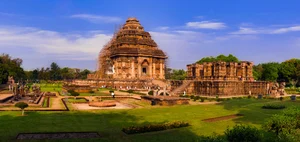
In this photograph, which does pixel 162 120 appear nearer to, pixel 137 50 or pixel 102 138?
pixel 102 138

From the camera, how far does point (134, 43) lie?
72562 mm

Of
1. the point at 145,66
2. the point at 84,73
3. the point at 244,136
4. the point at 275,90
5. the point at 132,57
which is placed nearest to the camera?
the point at 244,136

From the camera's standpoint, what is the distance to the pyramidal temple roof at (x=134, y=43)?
70419 mm

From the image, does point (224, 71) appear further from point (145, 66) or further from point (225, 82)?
point (145, 66)

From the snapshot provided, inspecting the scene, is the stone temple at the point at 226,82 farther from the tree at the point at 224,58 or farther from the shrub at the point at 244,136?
the shrub at the point at 244,136

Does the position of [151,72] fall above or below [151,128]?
above

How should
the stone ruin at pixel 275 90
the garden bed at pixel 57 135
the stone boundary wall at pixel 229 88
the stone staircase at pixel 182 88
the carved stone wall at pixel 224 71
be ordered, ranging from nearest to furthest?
the garden bed at pixel 57 135, the stone boundary wall at pixel 229 88, the stone ruin at pixel 275 90, the carved stone wall at pixel 224 71, the stone staircase at pixel 182 88

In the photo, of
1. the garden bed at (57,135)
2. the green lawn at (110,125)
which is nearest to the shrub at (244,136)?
the green lawn at (110,125)

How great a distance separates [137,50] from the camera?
70750 millimetres

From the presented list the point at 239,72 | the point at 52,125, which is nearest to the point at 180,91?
the point at 239,72

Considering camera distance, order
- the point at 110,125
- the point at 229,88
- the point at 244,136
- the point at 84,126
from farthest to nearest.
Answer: the point at 229,88 → the point at 110,125 → the point at 84,126 → the point at 244,136

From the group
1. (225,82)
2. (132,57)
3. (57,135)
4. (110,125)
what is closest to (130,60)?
(132,57)

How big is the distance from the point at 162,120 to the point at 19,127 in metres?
9.04

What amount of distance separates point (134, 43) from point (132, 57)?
427cm
